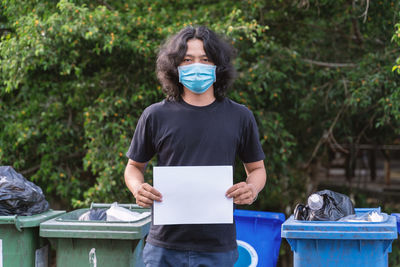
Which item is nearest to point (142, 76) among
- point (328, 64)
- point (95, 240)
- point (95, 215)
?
point (95, 215)

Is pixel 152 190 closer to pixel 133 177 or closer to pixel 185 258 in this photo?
pixel 133 177

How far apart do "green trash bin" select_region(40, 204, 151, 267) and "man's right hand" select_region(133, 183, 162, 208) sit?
3.62ft

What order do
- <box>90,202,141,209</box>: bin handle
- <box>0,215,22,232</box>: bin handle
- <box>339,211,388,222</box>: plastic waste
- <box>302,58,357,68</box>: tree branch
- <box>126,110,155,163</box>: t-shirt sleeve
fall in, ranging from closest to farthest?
1. <box>126,110,155,163</box>: t-shirt sleeve
2. <box>339,211,388,222</box>: plastic waste
3. <box>0,215,22,232</box>: bin handle
4. <box>90,202,141,209</box>: bin handle
5. <box>302,58,357,68</box>: tree branch

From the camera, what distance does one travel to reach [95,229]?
3127 mm

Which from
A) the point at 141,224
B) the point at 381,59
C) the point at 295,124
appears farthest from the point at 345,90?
the point at 141,224

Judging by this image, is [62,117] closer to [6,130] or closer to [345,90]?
[6,130]

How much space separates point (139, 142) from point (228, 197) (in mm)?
465

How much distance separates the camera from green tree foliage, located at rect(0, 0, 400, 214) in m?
4.95

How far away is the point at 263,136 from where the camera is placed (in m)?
5.30

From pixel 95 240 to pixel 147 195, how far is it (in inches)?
A: 51.8

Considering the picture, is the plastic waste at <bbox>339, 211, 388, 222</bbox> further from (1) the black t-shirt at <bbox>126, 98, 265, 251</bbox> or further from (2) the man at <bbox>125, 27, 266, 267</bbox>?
(1) the black t-shirt at <bbox>126, 98, 265, 251</bbox>

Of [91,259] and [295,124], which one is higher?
[295,124]

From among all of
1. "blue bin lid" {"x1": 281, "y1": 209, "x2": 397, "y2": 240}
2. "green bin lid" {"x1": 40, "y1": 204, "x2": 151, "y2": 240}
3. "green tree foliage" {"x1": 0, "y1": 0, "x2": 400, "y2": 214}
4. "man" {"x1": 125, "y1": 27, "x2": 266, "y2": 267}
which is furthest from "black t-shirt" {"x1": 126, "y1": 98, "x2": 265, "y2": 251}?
"green tree foliage" {"x1": 0, "y1": 0, "x2": 400, "y2": 214}

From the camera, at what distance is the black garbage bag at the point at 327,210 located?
10.0ft
